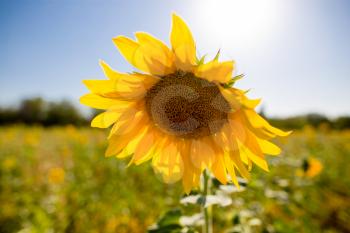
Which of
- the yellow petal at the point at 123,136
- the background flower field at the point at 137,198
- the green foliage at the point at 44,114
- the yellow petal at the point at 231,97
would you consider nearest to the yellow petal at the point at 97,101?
the yellow petal at the point at 123,136

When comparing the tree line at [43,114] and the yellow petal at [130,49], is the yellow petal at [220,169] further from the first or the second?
the tree line at [43,114]

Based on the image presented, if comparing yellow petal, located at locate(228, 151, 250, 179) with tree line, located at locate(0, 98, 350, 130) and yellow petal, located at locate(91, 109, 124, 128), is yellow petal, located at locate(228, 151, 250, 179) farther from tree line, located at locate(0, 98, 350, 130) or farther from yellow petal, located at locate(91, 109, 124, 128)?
tree line, located at locate(0, 98, 350, 130)

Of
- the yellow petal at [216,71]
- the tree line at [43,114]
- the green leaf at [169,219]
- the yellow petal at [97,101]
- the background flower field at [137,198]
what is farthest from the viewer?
the tree line at [43,114]

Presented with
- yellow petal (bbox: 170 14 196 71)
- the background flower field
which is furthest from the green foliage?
yellow petal (bbox: 170 14 196 71)

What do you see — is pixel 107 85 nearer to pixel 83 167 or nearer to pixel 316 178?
pixel 83 167

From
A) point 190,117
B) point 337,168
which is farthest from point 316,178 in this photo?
point 190,117

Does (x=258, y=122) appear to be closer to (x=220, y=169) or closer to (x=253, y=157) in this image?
Result: (x=253, y=157)
